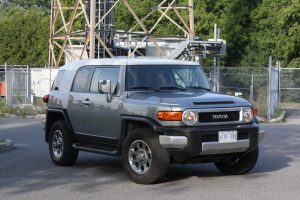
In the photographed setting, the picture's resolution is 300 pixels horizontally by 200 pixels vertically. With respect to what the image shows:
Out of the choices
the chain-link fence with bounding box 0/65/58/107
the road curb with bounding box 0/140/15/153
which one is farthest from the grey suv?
the chain-link fence with bounding box 0/65/58/107

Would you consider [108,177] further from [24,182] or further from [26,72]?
[26,72]

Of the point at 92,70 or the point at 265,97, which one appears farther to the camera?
the point at 265,97

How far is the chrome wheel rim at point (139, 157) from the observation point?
382 inches

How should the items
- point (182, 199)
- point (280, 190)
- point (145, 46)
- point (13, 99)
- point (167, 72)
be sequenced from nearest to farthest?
point (182, 199), point (280, 190), point (167, 72), point (13, 99), point (145, 46)

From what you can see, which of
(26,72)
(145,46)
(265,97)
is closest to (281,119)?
(265,97)

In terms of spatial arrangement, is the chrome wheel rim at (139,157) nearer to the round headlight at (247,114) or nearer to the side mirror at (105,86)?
the side mirror at (105,86)

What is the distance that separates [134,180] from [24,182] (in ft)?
5.75

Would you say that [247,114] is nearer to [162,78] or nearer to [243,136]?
[243,136]

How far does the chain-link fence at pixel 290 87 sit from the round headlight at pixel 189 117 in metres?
24.5

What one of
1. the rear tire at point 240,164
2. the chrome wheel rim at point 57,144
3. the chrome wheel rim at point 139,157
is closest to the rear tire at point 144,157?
the chrome wheel rim at point 139,157

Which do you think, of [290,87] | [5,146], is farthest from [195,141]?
[290,87]

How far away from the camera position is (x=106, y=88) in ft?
34.5

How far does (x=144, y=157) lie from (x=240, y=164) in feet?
6.11

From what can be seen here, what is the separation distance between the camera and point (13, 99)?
3109 centimetres
